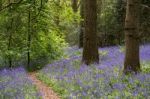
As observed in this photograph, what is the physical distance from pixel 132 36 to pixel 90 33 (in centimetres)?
549

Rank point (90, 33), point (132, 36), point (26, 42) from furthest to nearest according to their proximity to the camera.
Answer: point (26, 42) < point (90, 33) < point (132, 36)

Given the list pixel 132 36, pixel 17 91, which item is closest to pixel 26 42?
pixel 17 91

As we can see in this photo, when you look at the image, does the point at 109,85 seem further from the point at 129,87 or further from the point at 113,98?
the point at 113,98

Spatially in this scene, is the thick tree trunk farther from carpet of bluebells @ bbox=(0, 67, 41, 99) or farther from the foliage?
carpet of bluebells @ bbox=(0, 67, 41, 99)

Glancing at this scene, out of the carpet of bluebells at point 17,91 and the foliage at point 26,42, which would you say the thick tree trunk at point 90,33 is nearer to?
the foliage at point 26,42

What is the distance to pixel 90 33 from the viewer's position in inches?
639

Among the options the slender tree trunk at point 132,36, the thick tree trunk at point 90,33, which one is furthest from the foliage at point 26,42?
the slender tree trunk at point 132,36

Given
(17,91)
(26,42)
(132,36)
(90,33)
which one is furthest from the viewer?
(26,42)

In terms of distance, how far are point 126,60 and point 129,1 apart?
76.4 inches

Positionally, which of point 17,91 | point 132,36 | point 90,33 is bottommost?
point 17,91

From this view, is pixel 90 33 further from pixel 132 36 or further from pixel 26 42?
pixel 132 36

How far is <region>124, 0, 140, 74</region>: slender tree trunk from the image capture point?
1080 centimetres

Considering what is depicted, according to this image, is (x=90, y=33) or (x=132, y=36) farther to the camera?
(x=90, y=33)

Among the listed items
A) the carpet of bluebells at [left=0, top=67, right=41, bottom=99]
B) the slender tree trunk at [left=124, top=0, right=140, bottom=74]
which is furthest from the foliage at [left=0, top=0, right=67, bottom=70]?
the slender tree trunk at [left=124, top=0, right=140, bottom=74]
